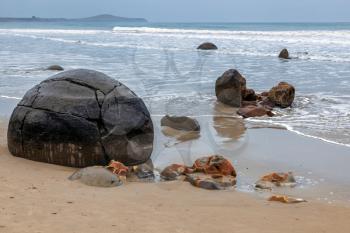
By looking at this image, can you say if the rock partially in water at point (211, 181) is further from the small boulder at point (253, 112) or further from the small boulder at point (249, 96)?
the small boulder at point (249, 96)

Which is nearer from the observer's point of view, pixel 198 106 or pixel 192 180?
pixel 192 180

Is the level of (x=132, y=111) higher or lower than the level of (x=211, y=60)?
higher

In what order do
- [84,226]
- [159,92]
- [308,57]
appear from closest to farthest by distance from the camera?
[84,226] < [159,92] < [308,57]

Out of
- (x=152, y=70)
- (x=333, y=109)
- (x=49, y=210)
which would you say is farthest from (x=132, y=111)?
(x=152, y=70)

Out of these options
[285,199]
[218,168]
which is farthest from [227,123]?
[285,199]

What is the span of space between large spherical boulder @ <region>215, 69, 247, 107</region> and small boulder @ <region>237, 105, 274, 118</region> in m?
A: 1.05

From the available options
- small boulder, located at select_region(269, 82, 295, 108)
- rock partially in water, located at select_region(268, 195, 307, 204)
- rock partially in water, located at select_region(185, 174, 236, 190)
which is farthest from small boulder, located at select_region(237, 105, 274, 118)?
rock partially in water, located at select_region(268, 195, 307, 204)

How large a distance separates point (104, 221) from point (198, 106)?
7.42 metres

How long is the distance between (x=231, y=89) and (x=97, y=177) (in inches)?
272

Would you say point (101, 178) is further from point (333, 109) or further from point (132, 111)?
point (333, 109)

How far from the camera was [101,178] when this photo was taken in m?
5.48

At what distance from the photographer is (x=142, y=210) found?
4.59 m

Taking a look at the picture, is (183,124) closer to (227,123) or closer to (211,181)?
(227,123)

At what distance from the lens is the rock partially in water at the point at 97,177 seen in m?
5.44
